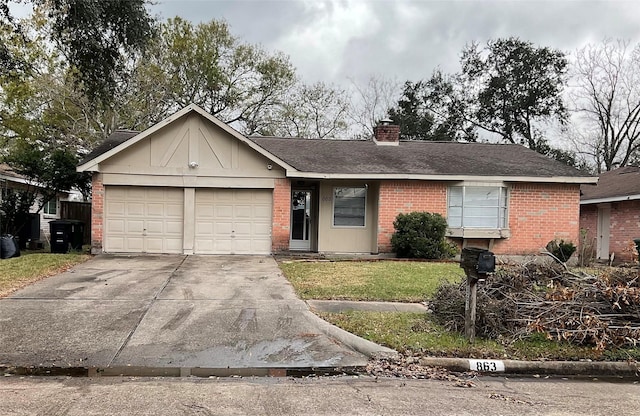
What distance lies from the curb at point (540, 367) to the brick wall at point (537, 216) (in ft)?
33.5

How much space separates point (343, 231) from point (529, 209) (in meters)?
6.24

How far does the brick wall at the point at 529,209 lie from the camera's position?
51.4ft

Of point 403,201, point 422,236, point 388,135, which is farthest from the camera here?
point 388,135

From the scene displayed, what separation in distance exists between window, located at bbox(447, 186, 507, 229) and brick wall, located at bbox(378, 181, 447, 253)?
38 centimetres

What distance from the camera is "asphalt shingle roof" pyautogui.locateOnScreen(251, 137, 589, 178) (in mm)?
15656

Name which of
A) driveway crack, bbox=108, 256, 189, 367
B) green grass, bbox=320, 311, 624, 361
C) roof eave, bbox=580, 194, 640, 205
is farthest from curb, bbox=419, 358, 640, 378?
roof eave, bbox=580, 194, 640, 205

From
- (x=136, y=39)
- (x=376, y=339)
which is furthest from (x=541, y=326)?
(x=136, y=39)

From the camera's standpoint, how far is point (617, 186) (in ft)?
64.2

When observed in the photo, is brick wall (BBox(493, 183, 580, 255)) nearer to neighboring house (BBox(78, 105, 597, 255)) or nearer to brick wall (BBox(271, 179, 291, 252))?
neighboring house (BBox(78, 105, 597, 255))

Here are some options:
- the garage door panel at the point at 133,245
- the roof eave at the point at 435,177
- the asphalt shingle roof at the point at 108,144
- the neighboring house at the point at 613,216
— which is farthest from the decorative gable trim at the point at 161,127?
the neighboring house at the point at 613,216

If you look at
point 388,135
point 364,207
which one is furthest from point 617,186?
point 364,207

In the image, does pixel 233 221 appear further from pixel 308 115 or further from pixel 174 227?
pixel 308 115

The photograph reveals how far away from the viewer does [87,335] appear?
21.3 feet

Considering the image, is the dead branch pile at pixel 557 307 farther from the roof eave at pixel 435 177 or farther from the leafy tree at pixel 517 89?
the leafy tree at pixel 517 89
